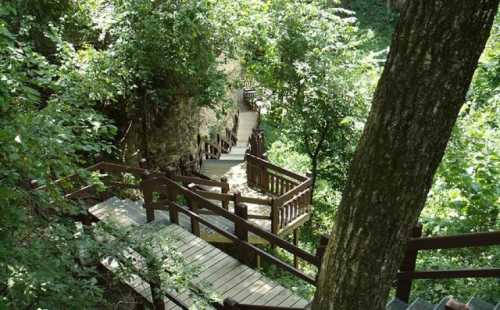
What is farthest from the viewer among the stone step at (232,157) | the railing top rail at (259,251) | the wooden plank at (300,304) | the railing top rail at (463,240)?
the stone step at (232,157)

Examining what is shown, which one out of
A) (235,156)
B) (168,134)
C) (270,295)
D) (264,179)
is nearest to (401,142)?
(270,295)

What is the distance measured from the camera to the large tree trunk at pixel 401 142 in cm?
199

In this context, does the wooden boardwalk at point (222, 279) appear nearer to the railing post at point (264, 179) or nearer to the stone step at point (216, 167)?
the railing post at point (264, 179)

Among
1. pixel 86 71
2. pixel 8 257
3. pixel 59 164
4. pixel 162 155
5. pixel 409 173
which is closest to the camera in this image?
pixel 409 173

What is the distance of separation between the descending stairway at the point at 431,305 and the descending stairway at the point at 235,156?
7760mm

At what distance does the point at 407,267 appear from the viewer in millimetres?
4148

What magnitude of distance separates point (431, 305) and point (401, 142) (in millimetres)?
2576

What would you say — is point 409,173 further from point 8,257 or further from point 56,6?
point 56,6

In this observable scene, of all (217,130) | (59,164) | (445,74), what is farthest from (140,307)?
(217,130)

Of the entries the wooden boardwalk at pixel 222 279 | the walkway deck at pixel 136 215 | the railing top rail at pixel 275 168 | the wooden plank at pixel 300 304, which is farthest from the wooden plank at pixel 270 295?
the railing top rail at pixel 275 168

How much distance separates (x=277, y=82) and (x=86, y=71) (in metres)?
5.15

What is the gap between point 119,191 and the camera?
29.6 feet

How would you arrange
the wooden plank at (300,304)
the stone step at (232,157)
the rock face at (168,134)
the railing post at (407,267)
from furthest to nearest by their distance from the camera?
the stone step at (232,157), the rock face at (168,134), the wooden plank at (300,304), the railing post at (407,267)

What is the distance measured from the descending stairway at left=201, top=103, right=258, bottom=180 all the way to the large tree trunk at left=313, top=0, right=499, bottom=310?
9.19 metres
